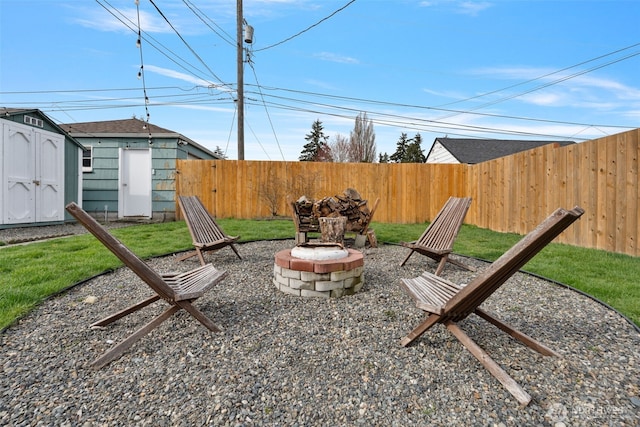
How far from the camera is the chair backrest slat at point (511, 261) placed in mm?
1419

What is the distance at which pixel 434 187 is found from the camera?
9.54 metres

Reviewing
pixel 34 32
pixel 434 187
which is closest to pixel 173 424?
pixel 434 187

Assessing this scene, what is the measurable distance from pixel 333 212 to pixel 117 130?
8.38m

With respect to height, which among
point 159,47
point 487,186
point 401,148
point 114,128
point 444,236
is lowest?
point 444,236

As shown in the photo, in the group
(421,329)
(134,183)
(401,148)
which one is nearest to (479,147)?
(401,148)

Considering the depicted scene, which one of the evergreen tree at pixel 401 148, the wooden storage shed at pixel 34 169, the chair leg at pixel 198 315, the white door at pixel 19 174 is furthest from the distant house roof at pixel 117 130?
the evergreen tree at pixel 401 148

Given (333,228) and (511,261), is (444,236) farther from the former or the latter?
(511,261)

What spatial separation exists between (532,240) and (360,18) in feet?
31.4

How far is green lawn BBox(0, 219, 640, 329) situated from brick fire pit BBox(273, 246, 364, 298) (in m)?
2.13

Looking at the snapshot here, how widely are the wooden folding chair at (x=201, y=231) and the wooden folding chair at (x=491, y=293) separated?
9.49 feet

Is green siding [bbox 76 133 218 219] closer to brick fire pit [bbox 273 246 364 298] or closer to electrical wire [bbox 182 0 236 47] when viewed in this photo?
electrical wire [bbox 182 0 236 47]

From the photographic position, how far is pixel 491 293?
184 centimetres

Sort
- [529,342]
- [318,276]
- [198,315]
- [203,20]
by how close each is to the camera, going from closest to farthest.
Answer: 1. [529,342]
2. [198,315]
3. [318,276]
4. [203,20]

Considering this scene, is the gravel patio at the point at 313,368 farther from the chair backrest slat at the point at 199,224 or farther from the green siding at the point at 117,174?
the green siding at the point at 117,174
